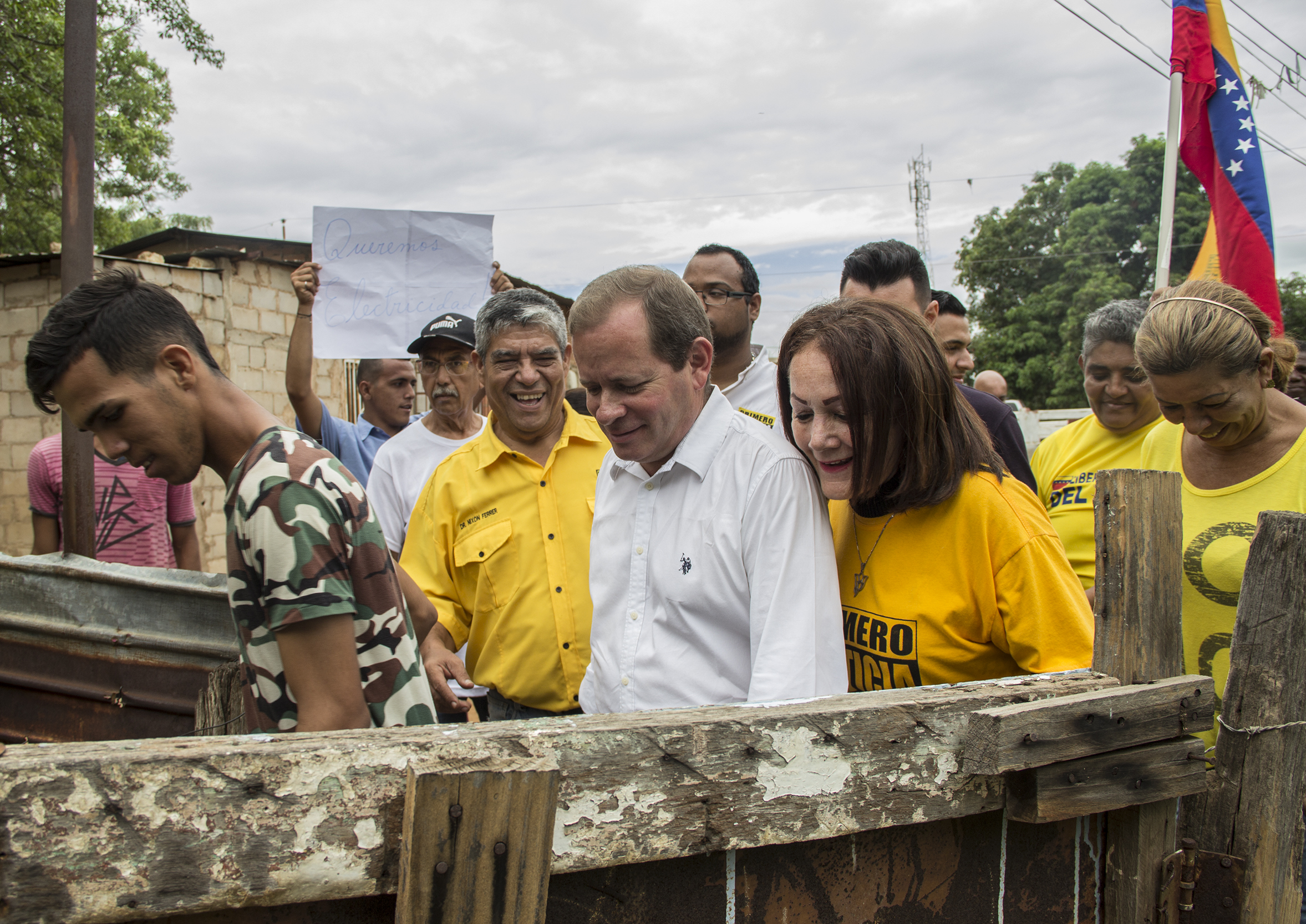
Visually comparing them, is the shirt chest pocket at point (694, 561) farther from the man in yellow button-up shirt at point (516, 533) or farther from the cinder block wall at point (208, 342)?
the cinder block wall at point (208, 342)

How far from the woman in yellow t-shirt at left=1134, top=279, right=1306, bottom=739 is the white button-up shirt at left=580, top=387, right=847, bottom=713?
1.09 m

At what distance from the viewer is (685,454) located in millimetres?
1911

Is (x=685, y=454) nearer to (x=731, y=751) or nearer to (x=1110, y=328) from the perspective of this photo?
(x=731, y=751)

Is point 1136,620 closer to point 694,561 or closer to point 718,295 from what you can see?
point 694,561

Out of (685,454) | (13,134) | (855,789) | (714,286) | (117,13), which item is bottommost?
(855,789)

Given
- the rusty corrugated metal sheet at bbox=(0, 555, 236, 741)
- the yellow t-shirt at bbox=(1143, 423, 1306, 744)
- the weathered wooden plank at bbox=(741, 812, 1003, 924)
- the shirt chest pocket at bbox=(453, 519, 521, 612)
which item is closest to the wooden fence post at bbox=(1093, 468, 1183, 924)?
the weathered wooden plank at bbox=(741, 812, 1003, 924)

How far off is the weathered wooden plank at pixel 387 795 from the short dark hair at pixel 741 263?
2595mm

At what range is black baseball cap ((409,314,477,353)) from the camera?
397 centimetres

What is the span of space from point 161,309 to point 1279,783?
233 cm

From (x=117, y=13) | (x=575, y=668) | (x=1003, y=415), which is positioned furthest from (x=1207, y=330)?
(x=117, y=13)

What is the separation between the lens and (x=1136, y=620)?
143 centimetres

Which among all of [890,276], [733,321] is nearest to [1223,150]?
[890,276]

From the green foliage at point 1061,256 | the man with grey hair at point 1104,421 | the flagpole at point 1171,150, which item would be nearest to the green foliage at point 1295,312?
the green foliage at point 1061,256

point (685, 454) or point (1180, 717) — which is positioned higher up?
point (685, 454)
